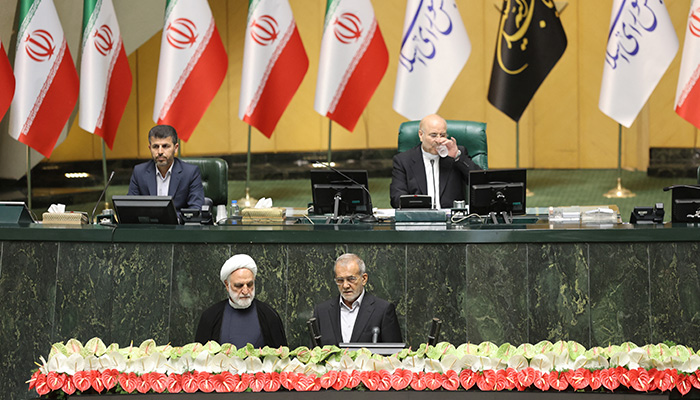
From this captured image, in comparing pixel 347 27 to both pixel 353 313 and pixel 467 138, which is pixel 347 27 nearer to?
pixel 467 138

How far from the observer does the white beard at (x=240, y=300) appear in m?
4.09

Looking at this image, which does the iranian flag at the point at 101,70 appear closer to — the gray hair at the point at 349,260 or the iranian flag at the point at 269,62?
the iranian flag at the point at 269,62

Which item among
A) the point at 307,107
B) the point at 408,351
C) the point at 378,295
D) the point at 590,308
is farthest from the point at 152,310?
the point at 307,107

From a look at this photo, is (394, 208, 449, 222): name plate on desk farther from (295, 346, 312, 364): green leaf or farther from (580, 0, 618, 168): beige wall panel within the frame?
(580, 0, 618, 168): beige wall panel

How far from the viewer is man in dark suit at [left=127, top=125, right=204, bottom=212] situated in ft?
18.4

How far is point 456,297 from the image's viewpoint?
14.3ft

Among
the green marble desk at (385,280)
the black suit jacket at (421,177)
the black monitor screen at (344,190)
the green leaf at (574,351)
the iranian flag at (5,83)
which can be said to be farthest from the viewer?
the iranian flag at (5,83)

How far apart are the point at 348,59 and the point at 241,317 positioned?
3930 mm

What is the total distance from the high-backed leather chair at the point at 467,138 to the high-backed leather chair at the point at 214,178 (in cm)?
124

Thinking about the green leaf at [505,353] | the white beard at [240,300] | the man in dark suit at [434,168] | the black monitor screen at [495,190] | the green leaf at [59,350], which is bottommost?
the green leaf at [59,350]

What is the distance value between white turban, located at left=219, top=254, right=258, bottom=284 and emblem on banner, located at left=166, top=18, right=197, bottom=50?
3.87 m

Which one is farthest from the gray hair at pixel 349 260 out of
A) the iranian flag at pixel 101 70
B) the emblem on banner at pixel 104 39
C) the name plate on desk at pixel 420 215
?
the emblem on banner at pixel 104 39

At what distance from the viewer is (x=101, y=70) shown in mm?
7887

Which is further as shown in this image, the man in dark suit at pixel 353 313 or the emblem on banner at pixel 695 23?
the emblem on banner at pixel 695 23
